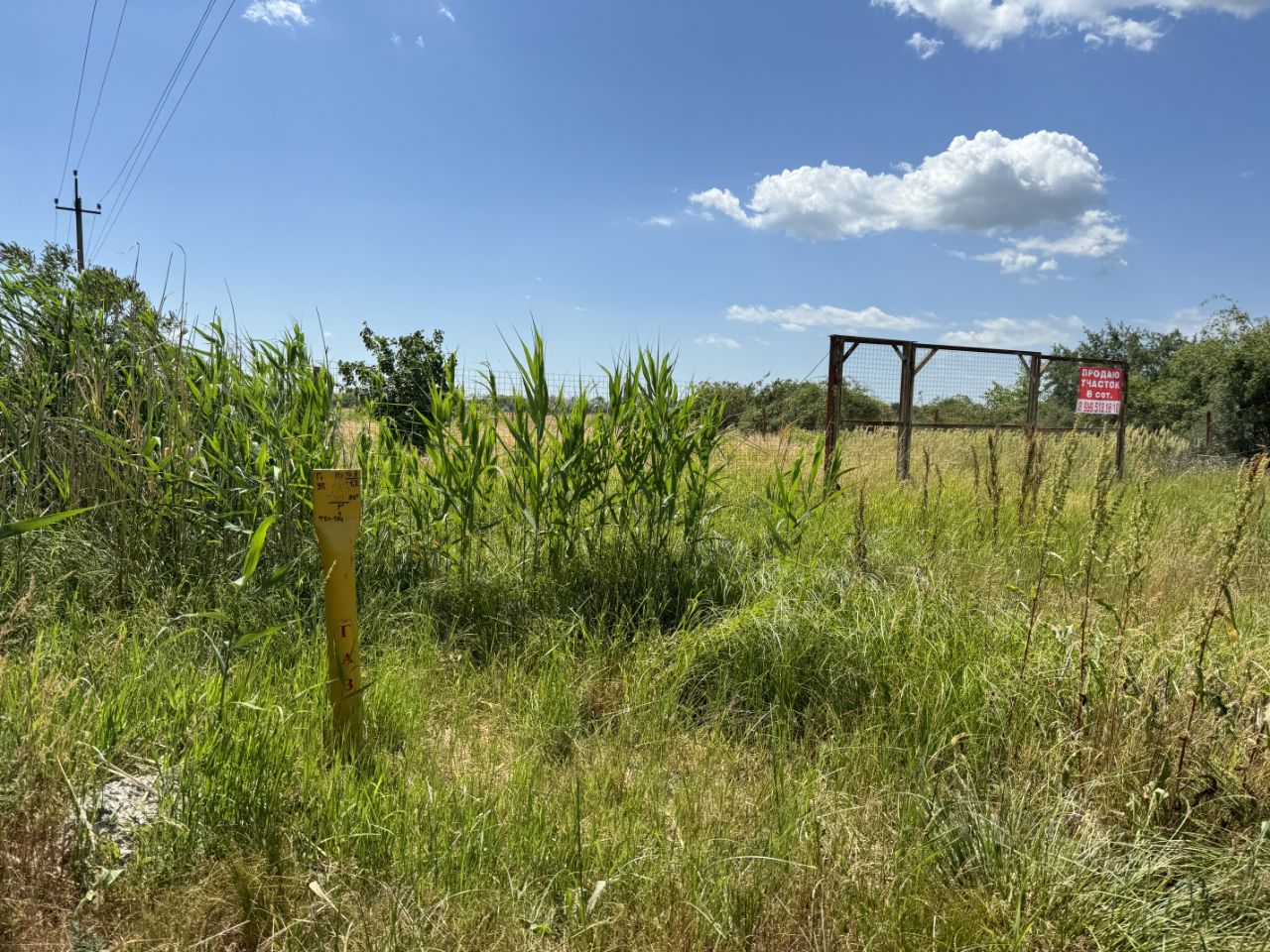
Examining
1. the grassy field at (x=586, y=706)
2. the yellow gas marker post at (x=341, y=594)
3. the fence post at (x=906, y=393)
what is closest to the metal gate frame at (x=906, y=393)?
the fence post at (x=906, y=393)

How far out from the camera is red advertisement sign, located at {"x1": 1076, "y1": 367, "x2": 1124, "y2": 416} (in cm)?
998

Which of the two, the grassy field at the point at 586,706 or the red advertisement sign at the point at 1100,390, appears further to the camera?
the red advertisement sign at the point at 1100,390

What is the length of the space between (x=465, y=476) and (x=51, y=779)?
2227 millimetres

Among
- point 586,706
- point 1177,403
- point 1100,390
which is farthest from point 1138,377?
point 586,706

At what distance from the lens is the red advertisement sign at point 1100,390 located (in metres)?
9.98

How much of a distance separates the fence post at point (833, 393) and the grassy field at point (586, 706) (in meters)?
2.41

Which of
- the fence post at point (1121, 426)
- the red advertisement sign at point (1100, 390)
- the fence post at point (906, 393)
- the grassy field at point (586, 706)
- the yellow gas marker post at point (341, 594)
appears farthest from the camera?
the red advertisement sign at point (1100, 390)

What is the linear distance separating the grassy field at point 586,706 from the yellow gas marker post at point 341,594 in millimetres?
163

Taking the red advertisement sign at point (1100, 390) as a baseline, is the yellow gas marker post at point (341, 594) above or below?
below

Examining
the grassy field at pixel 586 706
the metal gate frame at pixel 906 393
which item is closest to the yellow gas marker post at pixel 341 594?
the grassy field at pixel 586 706

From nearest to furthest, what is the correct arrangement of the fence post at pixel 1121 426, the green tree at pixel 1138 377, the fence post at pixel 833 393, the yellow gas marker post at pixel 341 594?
the yellow gas marker post at pixel 341 594 < the fence post at pixel 833 393 < the fence post at pixel 1121 426 < the green tree at pixel 1138 377

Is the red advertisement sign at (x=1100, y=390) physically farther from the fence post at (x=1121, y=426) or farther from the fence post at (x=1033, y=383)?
the fence post at (x=1033, y=383)

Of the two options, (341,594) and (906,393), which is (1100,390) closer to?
(906,393)

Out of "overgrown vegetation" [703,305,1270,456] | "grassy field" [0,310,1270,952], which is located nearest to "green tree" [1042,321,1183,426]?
"overgrown vegetation" [703,305,1270,456]
